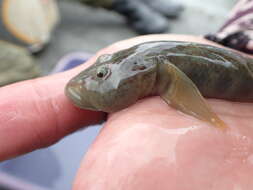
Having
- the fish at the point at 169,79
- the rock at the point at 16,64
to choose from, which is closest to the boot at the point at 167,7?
the rock at the point at 16,64

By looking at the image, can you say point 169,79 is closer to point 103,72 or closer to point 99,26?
point 103,72

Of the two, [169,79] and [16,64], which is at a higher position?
[169,79]

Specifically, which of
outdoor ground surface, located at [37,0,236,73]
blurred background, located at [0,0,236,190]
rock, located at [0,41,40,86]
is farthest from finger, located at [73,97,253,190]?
outdoor ground surface, located at [37,0,236,73]

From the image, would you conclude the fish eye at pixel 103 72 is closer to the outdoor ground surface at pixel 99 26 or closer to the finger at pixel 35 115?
the finger at pixel 35 115

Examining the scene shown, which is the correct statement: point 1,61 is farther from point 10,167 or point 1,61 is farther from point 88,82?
point 88,82

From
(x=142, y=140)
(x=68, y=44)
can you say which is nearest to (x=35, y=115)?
(x=142, y=140)

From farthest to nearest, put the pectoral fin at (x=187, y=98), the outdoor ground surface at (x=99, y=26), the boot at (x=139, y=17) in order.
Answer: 1. the boot at (x=139, y=17)
2. the outdoor ground surface at (x=99, y=26)
3. the pectoral fin at (x=187, y=98)

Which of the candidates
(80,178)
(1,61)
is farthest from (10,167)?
(80,178)
